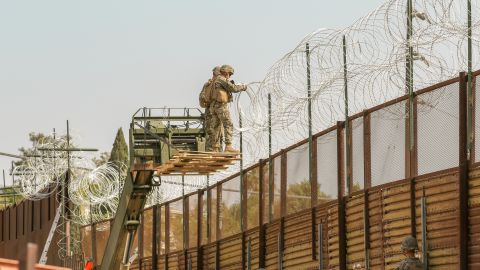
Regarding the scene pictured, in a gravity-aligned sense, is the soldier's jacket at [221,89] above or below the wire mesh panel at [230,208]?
above

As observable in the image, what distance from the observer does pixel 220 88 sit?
27.3 m

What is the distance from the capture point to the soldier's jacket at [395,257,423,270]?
712 inches

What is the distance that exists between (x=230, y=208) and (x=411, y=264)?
38.2 ft

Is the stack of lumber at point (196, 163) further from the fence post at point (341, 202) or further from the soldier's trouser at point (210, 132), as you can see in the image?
the fence post at point (341, 202)

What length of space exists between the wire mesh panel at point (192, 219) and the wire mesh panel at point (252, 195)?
4.23 m

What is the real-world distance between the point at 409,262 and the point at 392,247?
72.0 inches

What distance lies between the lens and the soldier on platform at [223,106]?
2731 centimetres

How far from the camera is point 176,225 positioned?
34500mm

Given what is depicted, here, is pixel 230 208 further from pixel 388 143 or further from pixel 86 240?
pixel 86 240

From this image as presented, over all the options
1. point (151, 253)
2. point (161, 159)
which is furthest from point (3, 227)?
point (161, 159)

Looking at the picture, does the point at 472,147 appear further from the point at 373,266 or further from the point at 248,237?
the point at 248,237

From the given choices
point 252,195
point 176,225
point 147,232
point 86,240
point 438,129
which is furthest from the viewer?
point 86,240

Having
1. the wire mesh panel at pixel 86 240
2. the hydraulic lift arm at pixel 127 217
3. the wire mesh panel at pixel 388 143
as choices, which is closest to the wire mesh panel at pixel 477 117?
the wire mesh panel at pixel 388 143

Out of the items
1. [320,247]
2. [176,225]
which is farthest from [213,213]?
[320,247]
